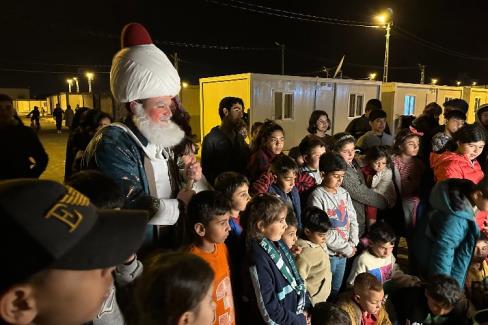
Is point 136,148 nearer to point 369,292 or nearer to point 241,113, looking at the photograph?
point 369,292

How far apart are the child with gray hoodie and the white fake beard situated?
1.89 m

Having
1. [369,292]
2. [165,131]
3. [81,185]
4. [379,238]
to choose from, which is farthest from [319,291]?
[81,185]

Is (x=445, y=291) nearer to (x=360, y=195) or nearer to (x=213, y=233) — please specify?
(x=360, y=195)

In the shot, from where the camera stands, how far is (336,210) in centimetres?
358

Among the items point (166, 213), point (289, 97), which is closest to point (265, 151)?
point (166, 213)

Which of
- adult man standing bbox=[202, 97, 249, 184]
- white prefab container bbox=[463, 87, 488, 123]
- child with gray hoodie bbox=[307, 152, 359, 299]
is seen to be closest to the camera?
child with gray hoodie bbox=[307, 152, 359, 299]

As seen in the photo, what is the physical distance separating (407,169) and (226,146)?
2.20 m

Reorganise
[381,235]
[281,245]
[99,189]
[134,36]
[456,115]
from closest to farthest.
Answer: [99,189], [134,36], [281,245], [381,235], [456,115]

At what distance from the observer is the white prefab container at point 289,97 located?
450 inches

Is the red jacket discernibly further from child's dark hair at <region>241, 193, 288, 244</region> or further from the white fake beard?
the white fake beard

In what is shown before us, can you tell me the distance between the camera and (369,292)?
284 cm

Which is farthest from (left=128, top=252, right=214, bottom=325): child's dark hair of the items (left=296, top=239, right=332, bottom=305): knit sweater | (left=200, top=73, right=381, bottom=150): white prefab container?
(left=200, top=73, right=381, bottom=150): white prefab container

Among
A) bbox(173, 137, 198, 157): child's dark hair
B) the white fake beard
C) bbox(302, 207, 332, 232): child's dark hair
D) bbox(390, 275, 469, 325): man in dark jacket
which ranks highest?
the white fake beard

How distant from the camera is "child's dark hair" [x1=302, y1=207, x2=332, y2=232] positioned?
312cm
